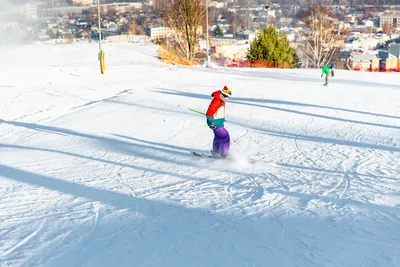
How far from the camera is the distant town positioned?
27242mm

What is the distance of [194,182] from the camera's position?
26.4 feet

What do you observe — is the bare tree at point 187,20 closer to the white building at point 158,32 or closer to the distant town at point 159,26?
the distant town at point 159,26

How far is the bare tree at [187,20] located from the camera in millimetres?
37062

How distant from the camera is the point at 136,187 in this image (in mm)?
7797

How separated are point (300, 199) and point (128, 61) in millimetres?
23965

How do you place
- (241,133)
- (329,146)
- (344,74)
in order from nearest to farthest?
(329,146)
(241,133)
(344,74)

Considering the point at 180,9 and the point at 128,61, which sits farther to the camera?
the point at 180,9

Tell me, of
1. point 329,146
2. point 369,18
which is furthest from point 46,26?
point 369,18

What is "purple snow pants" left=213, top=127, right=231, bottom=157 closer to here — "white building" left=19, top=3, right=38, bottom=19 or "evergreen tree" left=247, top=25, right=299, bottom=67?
"white building" left=19, top=3, right=38, bottom=19

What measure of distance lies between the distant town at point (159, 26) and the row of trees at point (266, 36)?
1.97m

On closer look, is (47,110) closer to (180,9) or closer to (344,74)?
(344,74)

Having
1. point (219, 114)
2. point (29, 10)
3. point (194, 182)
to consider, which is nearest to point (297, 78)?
point (29, 10)

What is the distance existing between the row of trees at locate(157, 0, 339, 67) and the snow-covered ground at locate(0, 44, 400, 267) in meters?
17.3

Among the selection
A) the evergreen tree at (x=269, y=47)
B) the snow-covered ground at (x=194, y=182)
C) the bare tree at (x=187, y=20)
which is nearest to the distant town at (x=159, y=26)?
the evergreen tree at (x=269, y=47)
